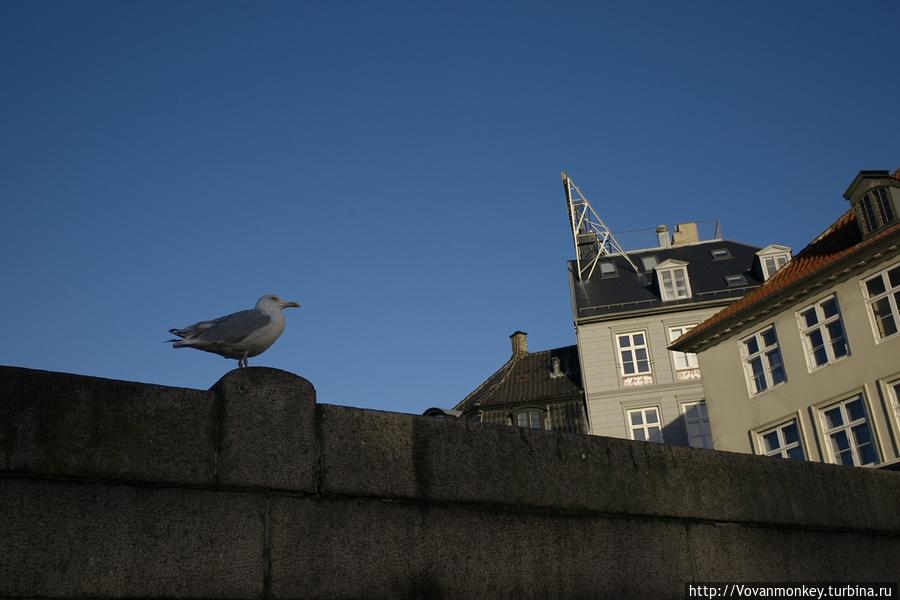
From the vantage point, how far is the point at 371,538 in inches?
186

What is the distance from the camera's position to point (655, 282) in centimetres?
4553

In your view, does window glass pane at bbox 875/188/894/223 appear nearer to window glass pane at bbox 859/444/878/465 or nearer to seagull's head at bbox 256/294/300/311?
window glass pane at bbox 859/444/878/465

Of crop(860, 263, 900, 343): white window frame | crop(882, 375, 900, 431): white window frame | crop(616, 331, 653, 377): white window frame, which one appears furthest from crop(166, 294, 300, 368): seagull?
crop(616, 331, 653, 377): white window frame

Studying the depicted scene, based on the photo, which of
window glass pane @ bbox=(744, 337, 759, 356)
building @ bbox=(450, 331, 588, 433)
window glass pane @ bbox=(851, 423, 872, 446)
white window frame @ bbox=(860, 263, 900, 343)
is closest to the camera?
white window frame @ bbox=(860, 263, 900, 343)

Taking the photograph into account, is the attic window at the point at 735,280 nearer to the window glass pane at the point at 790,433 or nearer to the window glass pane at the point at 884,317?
the window glass pane at the point at 790,433

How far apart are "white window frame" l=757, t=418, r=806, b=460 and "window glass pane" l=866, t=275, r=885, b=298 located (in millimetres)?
4245

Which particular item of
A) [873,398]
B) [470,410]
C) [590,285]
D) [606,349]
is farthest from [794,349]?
[470,410]

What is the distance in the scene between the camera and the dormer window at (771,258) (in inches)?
1759

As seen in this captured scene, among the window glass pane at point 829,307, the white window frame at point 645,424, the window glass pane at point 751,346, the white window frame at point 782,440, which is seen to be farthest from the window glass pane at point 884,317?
the white window frame at point 645,424

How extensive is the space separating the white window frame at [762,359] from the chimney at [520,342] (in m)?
26.1

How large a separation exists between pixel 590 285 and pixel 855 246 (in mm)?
22377

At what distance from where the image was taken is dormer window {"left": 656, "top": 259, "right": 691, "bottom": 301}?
145 feet

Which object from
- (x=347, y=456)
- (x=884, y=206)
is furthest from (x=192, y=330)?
(x=884, y=206)

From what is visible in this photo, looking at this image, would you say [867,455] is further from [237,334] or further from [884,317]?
[237,334]
